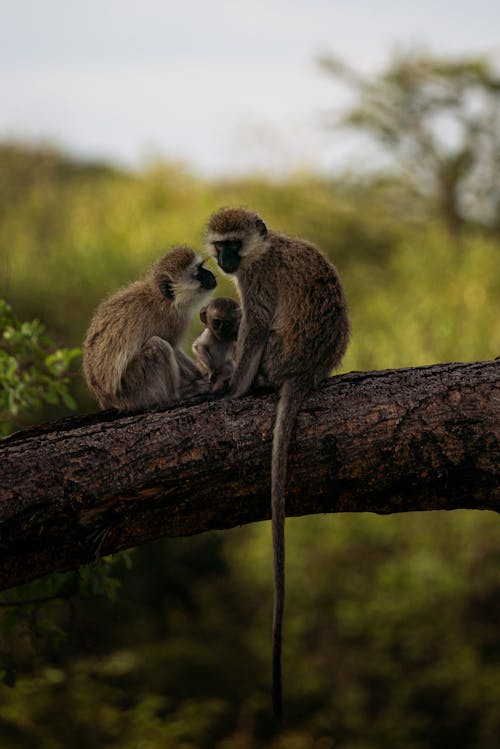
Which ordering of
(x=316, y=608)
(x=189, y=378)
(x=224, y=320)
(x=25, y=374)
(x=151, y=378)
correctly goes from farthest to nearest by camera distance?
(x=316, y=608) < (x=25, y=374) < (x=224, y=320) < (x=189, y=378) < (x=151, y=378)

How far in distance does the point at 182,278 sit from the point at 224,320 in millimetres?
246

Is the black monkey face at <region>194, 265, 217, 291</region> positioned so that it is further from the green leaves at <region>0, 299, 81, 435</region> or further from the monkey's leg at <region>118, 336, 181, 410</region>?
the green leaves at <region>0, 299, 81, 435</region>

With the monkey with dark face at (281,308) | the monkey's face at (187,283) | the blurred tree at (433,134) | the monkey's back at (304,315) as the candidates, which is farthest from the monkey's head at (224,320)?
the blurred tree at (433,134)

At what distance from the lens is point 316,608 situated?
13.9 m

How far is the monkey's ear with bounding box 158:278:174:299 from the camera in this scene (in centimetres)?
408

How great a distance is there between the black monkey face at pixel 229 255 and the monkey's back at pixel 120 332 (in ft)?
0.90

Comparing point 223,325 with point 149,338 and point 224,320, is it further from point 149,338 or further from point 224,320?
point 149,338

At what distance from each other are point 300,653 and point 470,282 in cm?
704

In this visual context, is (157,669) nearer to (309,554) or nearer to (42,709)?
(309,554)

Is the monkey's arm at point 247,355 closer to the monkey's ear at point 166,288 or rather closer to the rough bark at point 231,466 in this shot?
the rough bark at point 231,466

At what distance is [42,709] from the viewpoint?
Answer: 8.55m

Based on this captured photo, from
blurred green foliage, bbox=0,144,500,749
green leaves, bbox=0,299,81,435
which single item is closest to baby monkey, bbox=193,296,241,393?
green leaves, bbox=0,299,81,435

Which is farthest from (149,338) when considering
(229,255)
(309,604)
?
(309,604)

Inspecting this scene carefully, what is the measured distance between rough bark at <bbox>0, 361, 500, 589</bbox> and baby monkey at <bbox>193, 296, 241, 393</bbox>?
73 cm
